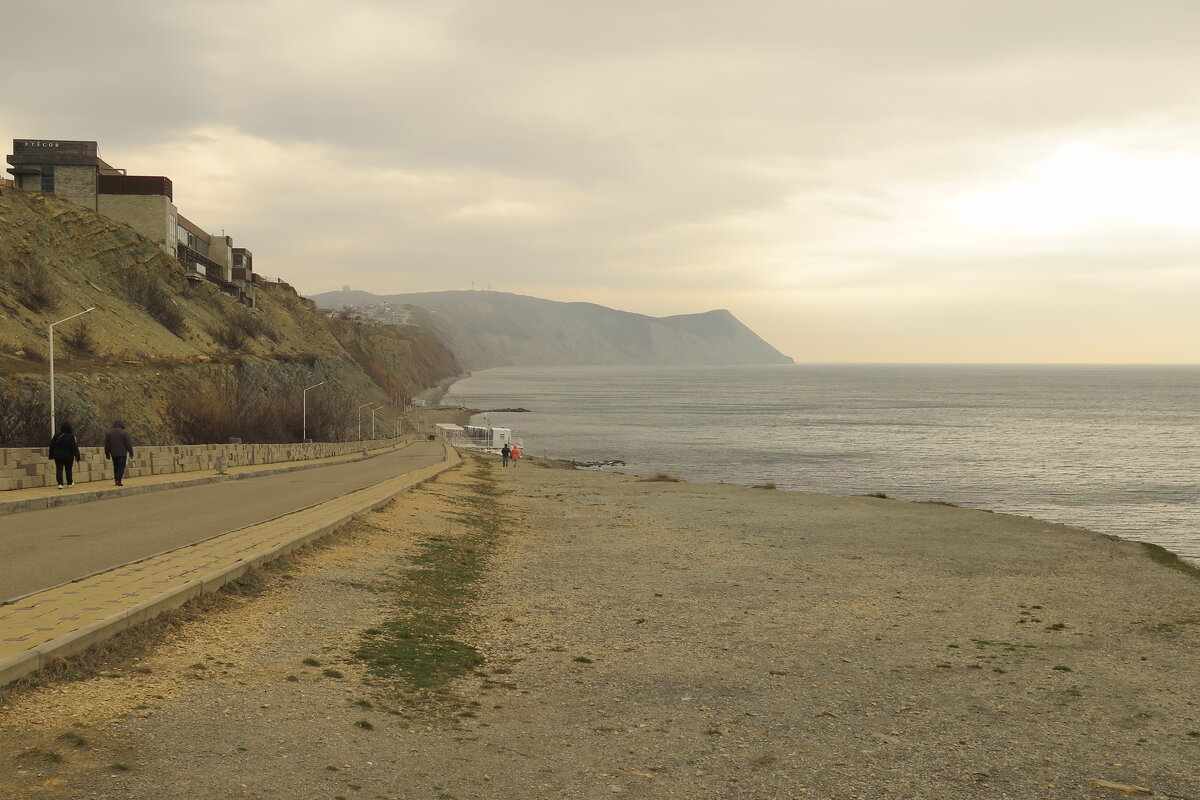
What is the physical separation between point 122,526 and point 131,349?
44.7 metres

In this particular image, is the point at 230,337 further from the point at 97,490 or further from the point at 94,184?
the point at 97,490

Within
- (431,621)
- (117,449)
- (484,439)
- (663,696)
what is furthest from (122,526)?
(484,439)

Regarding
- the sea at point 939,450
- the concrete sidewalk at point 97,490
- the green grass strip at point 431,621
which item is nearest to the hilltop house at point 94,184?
the sea at point 939,450

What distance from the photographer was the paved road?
12023 millimetres

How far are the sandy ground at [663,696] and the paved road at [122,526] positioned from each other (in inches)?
102

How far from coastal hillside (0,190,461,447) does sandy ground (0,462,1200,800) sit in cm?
3041

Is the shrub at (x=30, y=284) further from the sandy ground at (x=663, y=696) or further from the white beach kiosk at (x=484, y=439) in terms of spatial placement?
the sandy ground at (x=663, y=696)

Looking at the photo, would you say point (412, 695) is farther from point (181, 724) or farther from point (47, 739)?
point (47, 739)

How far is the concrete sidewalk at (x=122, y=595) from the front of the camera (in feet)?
24.6

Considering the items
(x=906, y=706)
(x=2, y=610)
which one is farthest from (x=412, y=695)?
(x=906, y=706)

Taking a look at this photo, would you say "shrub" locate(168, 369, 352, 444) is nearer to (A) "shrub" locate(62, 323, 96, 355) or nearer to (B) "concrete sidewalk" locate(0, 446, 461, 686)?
(A) "shrub" locate(62, 323, 96, 355)

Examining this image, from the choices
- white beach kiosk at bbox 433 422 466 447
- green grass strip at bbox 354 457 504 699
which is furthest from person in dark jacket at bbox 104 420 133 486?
white beach kiosk at bbox 433 422 466 447

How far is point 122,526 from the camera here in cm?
1673

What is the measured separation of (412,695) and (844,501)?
106 ft
